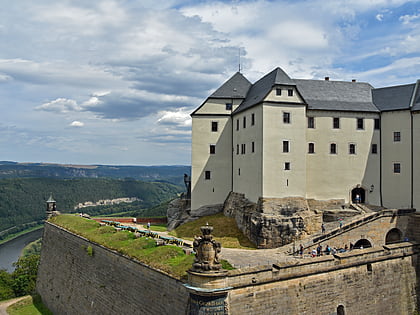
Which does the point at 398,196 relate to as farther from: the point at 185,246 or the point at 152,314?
the point at 152,314

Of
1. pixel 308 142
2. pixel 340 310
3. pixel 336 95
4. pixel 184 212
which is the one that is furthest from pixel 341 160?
pixel 184 212

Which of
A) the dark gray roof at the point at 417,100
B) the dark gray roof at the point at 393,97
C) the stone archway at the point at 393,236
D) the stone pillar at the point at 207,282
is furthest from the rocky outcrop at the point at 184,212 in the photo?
the stone pillar at the point at 207,282

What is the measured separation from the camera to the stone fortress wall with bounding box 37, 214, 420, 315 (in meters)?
21.5

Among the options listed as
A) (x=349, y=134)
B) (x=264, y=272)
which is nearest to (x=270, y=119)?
(x=349, y=134)

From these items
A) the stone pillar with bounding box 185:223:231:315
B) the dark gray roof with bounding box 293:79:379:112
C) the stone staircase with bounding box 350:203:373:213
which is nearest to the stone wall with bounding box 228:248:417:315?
the stone pillar with bounding box 185:223:231:315

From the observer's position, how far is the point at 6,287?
53656mm

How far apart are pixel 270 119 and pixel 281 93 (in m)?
3.15

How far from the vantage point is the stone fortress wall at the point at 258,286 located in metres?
21.5

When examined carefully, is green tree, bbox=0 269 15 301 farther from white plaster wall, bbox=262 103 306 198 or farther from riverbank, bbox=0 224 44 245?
riverbank, bbox=0 224 44 245

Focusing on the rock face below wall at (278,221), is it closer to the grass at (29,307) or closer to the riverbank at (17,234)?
the grass at (29,307)

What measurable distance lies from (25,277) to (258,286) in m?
45.5

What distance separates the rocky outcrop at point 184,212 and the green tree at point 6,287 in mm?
25534

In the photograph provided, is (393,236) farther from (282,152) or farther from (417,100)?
(417,100)

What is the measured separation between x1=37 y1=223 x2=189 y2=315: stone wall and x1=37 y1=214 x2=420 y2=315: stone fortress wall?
0.21ft
